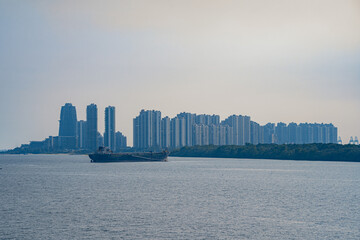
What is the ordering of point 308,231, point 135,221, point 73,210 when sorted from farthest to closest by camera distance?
point 73,210 < point 135,221 < point 308,231

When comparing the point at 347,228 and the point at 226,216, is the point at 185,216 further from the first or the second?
the point at 347,228

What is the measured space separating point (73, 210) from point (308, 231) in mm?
23373

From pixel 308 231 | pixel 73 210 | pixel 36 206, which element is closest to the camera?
pixel 308 231

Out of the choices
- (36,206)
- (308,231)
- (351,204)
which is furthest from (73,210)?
(351,204)

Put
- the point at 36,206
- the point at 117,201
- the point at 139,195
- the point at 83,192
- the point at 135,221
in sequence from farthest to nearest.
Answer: the point at 83,192, the point at 139,195, the point at 117,201, the point at 36,206, the point at 135,221

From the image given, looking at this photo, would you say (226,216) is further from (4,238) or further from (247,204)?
(4,238)

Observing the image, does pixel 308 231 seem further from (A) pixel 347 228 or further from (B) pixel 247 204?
(B) pixel 247 204

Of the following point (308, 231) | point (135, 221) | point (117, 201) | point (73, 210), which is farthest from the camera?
point (117, 201)

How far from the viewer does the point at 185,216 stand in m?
45.3

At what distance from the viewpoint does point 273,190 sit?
7131cm

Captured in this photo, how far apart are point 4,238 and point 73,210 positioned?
13.5 meters

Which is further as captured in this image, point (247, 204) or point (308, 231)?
point (247, 204)

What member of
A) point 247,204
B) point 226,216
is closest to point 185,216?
point 226,216

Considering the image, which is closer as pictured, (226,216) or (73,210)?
(226,216)
